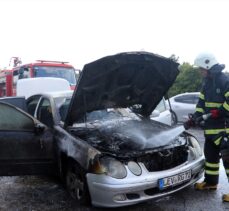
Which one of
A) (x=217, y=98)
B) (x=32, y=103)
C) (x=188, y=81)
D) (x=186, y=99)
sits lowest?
(x=188, y=81)

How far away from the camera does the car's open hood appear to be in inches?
159

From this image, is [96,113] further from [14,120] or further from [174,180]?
[174,180]

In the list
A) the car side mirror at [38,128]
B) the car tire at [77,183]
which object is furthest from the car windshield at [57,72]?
the car tire at [77,183]

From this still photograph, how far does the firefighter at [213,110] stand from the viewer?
4.16 m

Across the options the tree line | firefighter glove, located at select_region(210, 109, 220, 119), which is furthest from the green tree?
firefighter glove, located at select_region(210, 109, 220, 119)

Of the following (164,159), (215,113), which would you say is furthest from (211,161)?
(164,159)

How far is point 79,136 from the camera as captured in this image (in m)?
4.14

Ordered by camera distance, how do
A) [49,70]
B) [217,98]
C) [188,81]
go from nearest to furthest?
[217,98]
[49,70]
[188,81]

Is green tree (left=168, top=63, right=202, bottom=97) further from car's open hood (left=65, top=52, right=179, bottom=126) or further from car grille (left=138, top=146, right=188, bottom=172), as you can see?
car grille (left=138, top=146, right=188, bottom=172)

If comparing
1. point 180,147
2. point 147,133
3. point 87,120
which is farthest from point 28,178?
point 180,147

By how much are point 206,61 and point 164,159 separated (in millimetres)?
1395

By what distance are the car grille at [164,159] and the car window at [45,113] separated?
152 cm

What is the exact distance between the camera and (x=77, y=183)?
3.92m

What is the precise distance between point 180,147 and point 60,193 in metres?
1.72
